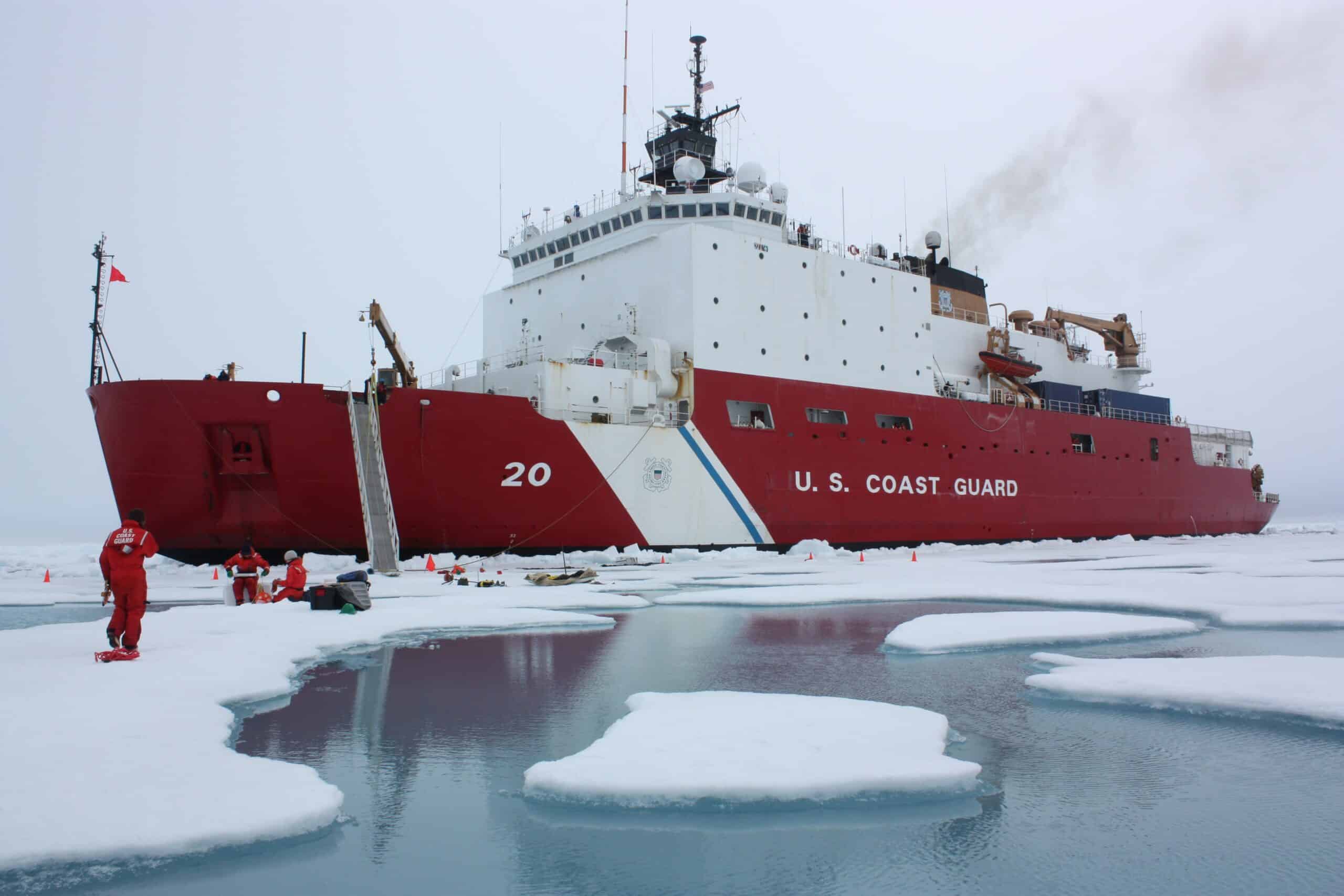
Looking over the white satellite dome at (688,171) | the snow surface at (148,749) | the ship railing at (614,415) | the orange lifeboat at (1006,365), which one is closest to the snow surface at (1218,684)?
the snow surface at (148,749)

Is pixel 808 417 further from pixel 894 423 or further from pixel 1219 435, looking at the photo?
pixel 1219 435

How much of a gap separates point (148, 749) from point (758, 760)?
7.52ft

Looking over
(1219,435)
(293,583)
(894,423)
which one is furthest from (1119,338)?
(293,583)

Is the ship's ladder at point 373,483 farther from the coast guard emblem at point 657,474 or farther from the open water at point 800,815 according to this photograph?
the open water at point 800,815

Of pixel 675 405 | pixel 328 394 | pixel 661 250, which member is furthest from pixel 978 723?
pixel 661 250

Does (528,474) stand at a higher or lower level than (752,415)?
lower

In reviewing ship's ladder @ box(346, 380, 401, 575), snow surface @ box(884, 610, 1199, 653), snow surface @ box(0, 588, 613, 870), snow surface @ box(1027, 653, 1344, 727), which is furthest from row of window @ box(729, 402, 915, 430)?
snow surface @ box(1027, 653, 1344, 727)

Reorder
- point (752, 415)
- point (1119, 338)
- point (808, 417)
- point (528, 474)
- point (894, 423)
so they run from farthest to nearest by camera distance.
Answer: point (1119, 338) < point (894, 423) < point (808, 417) < point (752, 415) < point (528, 474)

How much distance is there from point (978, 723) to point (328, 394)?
33.9 ft

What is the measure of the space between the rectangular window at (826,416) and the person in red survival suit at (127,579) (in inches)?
510

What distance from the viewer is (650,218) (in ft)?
57.4

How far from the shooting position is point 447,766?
12.0ft

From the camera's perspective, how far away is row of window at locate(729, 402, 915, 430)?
16.4 meters

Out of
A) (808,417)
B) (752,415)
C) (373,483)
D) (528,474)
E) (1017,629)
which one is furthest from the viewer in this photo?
(808,417)
